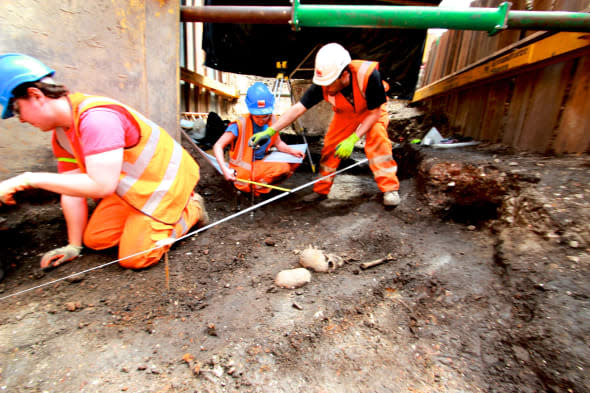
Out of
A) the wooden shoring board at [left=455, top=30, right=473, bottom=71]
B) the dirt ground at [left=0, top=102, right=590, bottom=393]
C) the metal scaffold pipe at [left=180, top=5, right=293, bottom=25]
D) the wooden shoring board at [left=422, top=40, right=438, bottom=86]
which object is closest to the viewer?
the dirt ground at [left=0, top=102, right=590, bottom=393]

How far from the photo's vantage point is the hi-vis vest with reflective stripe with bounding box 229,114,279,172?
9.46 feet

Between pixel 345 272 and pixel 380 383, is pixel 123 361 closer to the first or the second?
pixel 380 383

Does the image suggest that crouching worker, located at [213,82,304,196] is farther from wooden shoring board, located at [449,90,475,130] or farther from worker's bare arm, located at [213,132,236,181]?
wooden shoring board, located at [449,90,475,130]

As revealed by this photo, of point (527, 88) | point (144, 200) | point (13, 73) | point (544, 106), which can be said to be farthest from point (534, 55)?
point (13, 73)

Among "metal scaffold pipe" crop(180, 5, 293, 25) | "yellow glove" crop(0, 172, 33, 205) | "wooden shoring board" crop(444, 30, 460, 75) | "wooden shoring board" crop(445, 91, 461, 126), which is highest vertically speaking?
"wooden shoring board" crop(444, 30, 460, 75)

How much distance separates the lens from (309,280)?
5.42ft

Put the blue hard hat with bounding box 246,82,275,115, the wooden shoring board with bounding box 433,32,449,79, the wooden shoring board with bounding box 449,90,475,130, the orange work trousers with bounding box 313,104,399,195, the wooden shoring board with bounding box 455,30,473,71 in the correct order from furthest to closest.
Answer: the wooden shoring board with bounding box 433,32,449,79
the wooden shoring board with bounding box 455,30,473,71
the wooden shoring board with bounding box 449,90,475,130
the blue hard hat with bounding box 246,82,275,115
the orange work trousers with bounding box 313,104,399,195

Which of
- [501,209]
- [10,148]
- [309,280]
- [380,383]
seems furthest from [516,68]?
[10,148]

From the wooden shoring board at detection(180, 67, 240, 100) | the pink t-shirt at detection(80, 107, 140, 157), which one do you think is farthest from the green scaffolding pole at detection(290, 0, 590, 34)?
the wooden shoring board at detection(180, 67, 240, 100)

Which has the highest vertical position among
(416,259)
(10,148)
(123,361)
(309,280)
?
(10,148)

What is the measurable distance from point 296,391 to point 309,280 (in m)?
0.65

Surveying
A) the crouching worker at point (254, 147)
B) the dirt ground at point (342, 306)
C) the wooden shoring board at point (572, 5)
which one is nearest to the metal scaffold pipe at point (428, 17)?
the wooden shoring board at point (572, 5)

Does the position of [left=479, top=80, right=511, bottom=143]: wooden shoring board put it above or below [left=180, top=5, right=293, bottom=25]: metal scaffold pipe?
below

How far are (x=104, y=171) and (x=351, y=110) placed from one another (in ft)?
6.63
